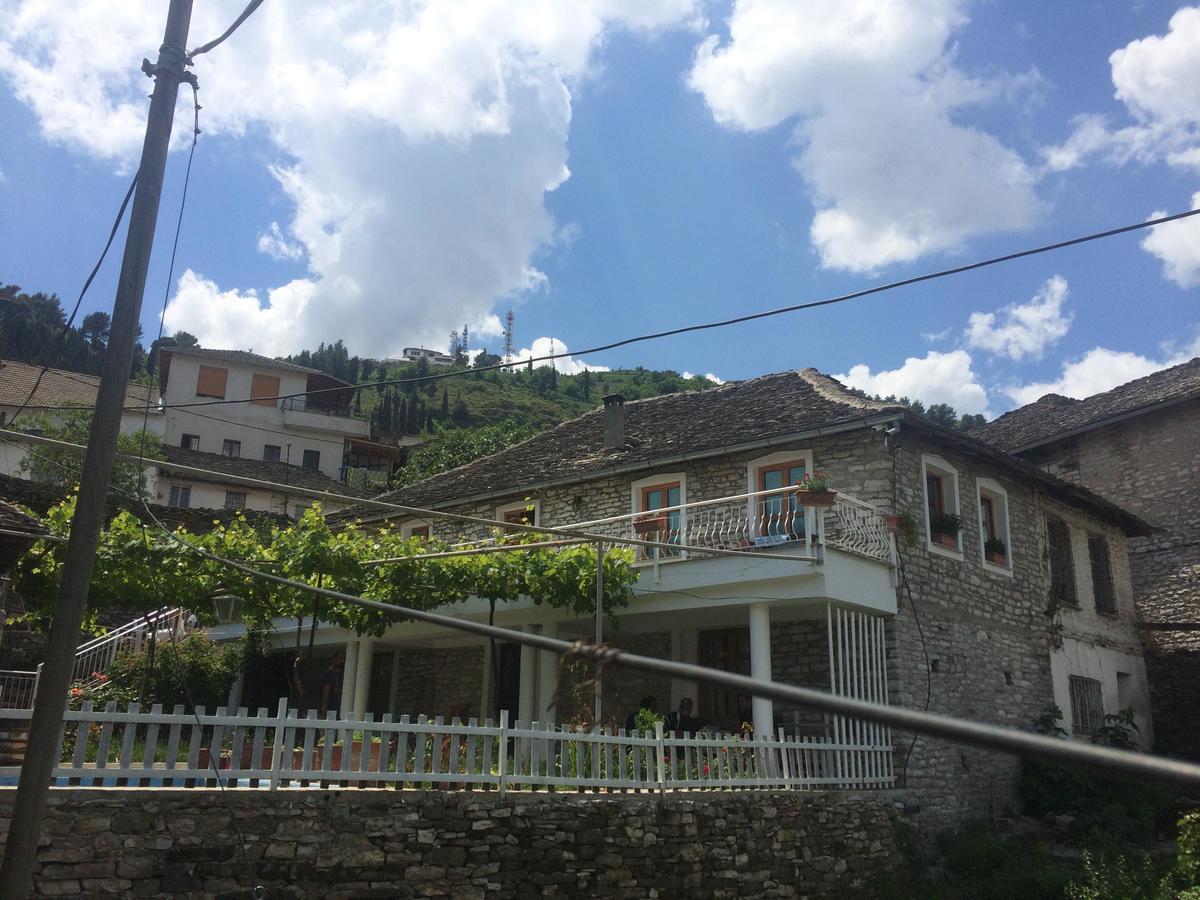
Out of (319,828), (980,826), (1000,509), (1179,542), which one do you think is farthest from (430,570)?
(1179,542)

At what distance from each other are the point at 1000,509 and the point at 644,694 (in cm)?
735

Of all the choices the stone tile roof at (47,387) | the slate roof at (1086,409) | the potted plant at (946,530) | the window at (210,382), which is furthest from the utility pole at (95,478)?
the window at (210,382)

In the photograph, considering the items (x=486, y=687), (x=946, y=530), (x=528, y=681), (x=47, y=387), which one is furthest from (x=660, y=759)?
(x=47, y=387)

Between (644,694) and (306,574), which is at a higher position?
(306,574)

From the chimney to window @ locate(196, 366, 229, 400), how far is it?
34920 millimetres

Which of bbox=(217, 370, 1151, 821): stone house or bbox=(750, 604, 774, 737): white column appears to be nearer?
bbox=(750, 604, 774, 737): white column

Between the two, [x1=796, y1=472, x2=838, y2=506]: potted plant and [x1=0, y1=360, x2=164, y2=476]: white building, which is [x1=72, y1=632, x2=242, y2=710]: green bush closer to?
[x1=796, y1=472, x2=838, y2=506]: potted plant

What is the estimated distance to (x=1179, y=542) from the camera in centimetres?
2356

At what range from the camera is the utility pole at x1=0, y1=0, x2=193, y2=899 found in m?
5.28

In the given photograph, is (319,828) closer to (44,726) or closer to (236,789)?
(236,789)

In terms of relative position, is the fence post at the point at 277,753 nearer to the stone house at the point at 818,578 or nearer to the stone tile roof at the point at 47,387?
the stone house at the point at 818,578

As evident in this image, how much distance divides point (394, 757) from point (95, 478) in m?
4.77

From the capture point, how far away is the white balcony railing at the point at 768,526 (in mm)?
14562

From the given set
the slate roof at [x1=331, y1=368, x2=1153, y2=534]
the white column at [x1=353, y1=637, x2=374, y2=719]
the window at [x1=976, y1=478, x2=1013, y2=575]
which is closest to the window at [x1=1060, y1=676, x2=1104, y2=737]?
the window at [x1=976, y1=478, x2=1013, y2=575]
